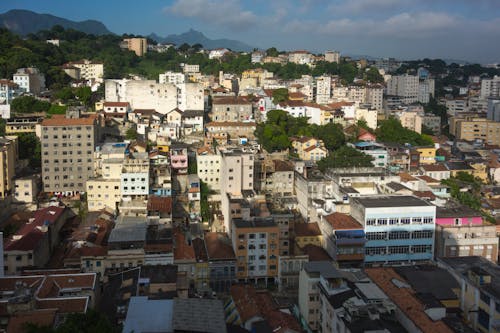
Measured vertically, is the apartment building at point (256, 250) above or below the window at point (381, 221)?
below

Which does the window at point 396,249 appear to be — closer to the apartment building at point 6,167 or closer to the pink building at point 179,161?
the pink building at point 179,161

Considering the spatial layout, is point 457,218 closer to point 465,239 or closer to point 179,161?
point 465,239

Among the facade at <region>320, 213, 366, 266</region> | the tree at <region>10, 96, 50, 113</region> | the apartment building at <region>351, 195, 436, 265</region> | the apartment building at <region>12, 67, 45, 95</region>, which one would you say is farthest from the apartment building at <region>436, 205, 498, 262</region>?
the apartment building at <region>12, 67, 45, 95</region>

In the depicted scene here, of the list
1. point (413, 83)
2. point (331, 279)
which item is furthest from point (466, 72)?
point (331, 279)

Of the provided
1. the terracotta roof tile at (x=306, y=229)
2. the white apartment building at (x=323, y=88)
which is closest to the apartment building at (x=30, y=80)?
the terracotta roof tile at (x=306, y=229)

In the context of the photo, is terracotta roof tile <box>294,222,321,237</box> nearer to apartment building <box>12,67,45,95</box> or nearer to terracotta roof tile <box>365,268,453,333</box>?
terracotta roof tile <box>365,268,453,333</box>

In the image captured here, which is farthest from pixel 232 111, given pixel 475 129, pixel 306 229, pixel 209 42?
pixel 209 42
